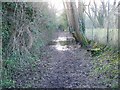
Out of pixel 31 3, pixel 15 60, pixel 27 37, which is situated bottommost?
pixel 15 60

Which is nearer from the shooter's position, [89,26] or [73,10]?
[73,10]

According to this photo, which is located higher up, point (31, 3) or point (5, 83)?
point (31, 3)

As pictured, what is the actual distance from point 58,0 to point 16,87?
13957 mm

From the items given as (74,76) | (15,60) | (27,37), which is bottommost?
(74,76)

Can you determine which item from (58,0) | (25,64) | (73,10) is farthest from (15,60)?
(58,0)

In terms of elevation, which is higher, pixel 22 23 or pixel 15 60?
pixel 22 23

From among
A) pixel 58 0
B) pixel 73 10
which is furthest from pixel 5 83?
pixel 58 0

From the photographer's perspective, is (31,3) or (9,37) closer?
(9,37)

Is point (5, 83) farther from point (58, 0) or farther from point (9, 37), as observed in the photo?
point (58, 0)

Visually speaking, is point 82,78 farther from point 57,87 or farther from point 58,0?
point 58,0

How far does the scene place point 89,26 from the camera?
16.7m

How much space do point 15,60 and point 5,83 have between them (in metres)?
1.52

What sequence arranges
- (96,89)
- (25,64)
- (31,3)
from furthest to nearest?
(31,3), (25,64), (96,89)

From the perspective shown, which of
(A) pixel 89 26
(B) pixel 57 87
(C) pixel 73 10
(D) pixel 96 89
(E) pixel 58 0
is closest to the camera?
(D) pixel 96 89
